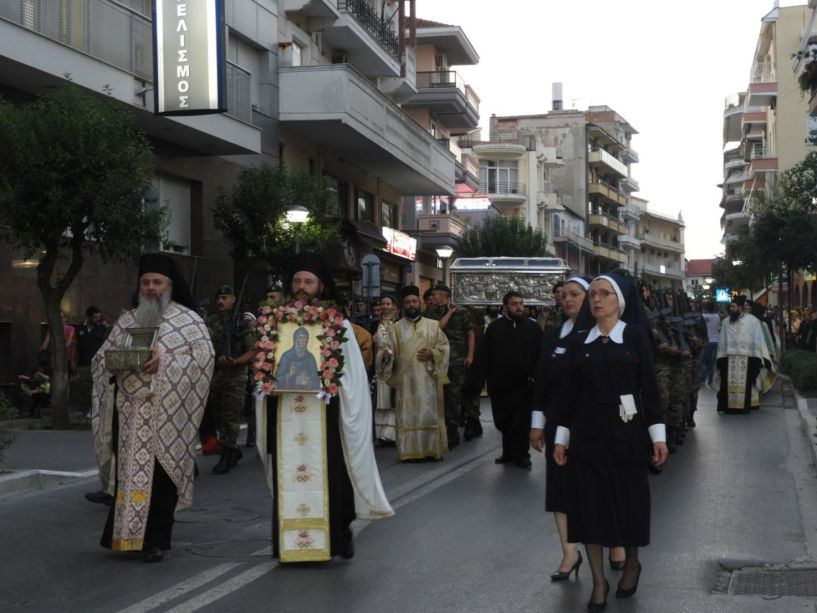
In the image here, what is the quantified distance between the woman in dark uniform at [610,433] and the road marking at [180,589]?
7.12 feet

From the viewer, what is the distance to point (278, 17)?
29.7m

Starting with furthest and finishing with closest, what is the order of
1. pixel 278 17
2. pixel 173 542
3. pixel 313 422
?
pixel 278 17 → pixel 173 542 → pixel 313 422

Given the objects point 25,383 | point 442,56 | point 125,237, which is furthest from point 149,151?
point 442,56

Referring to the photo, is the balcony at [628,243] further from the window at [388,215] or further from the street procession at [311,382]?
the street procession at [311,382]

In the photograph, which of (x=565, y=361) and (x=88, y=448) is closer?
(x=565, y=361)

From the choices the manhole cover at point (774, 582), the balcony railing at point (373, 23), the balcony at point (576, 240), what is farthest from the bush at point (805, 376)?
the balcony at point (576, 240)

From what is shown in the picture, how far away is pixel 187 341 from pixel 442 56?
4362 centimetres

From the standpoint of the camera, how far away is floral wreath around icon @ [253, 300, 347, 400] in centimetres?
773

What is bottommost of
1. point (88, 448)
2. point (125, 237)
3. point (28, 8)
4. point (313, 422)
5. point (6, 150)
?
point (88, 448)

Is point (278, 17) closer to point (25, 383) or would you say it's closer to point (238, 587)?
point (25, 383)

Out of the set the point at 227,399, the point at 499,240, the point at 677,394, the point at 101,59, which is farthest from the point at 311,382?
the point at 499,240

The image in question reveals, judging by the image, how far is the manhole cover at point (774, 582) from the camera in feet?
23.0

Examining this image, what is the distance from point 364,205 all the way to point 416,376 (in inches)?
957

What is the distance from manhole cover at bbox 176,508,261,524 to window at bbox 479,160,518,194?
7132 centimetres
